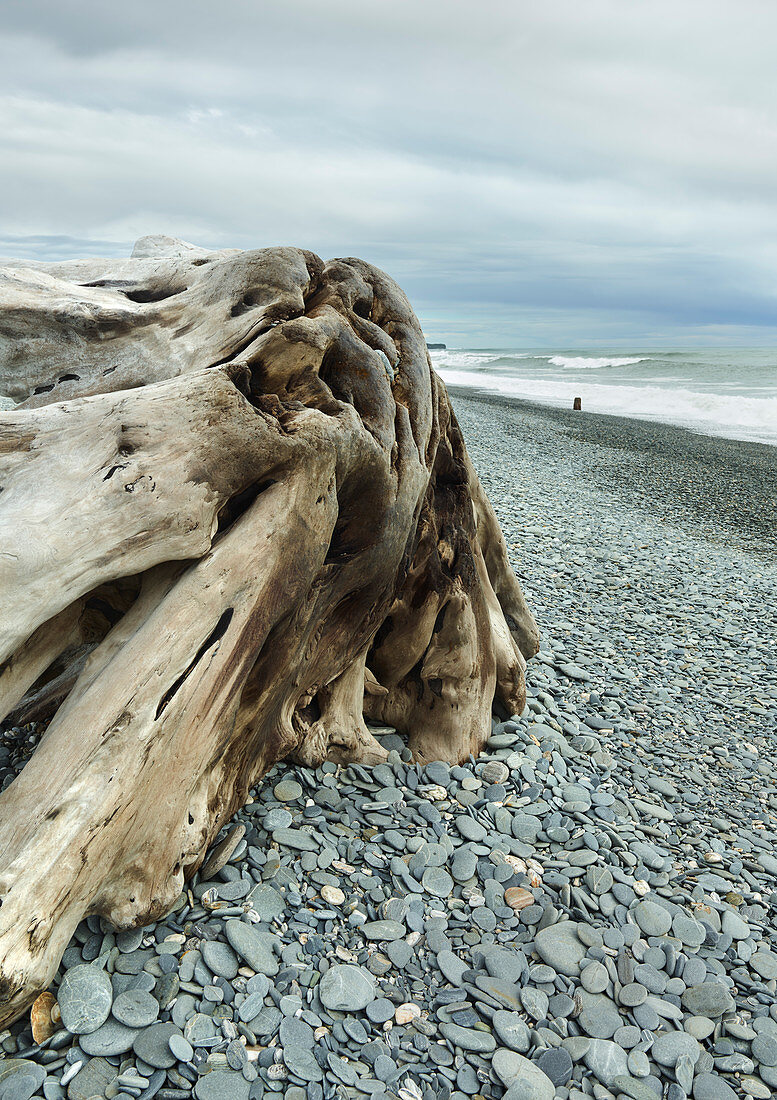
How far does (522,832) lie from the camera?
11.7 feet

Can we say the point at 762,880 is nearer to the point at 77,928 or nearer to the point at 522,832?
the point at 522,832

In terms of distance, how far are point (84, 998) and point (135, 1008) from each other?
0.50ft

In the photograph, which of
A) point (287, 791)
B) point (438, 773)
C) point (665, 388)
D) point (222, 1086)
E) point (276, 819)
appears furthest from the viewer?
point (665, 388)

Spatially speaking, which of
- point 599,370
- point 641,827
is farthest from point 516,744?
point 599,370

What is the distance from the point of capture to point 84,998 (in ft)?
7.43

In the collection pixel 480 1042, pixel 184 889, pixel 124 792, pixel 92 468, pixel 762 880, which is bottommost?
pixel 762 880

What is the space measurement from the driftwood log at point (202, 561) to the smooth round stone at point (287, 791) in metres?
0.16

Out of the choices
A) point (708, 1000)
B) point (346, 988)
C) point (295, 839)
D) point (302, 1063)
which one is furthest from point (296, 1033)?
point (708, 1000)

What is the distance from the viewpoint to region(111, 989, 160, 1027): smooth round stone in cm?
224

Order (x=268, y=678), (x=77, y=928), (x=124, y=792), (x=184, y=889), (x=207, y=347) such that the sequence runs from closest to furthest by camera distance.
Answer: (x=124, y=792)
(x=77, y=928)
(x=184, y=889)
(x=268, y=678)
(x=207, y=347)

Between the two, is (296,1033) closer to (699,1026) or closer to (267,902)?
(267,902)

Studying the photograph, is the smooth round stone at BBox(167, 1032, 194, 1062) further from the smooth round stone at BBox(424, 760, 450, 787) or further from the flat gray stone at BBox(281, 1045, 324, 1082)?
the smooth round stone at BBox(424, 760, 450, 787)

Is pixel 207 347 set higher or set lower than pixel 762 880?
higher

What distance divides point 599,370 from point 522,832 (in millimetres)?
60156
